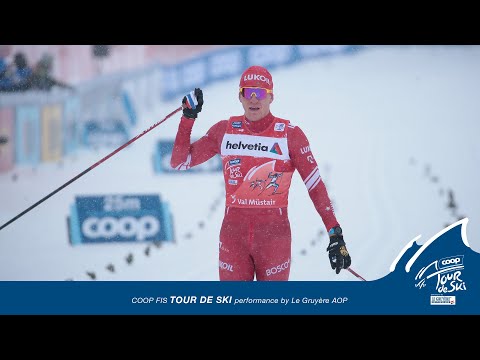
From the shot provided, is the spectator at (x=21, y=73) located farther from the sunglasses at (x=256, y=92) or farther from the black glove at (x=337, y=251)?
the black glove at (x=337, y=251)

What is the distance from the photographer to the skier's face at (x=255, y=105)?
20.1 ft

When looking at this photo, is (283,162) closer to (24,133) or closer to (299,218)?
(299,218)

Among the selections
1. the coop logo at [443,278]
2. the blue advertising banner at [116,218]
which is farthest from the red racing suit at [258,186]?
the coop logo at [443,278]

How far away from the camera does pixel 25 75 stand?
22.7 ft

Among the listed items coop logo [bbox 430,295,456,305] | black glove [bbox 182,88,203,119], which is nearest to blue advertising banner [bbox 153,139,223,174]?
black glove [bbox 182,88,203,119]

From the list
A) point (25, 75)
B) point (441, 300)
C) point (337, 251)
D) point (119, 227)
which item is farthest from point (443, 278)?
point (25, 75)

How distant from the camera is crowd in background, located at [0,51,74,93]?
690 cm

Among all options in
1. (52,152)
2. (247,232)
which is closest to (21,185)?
(52,152)

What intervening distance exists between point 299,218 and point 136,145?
1.32 meters

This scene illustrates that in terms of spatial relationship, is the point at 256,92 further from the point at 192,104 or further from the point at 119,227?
the point at 119,227

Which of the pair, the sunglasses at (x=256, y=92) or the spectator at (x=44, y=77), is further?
the spectator at (x=44, y=77)

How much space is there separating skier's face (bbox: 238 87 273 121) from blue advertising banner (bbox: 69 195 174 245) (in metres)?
1.17

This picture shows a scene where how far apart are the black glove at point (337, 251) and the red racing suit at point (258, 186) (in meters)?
0.07

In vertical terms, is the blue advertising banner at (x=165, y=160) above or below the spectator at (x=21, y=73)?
below
